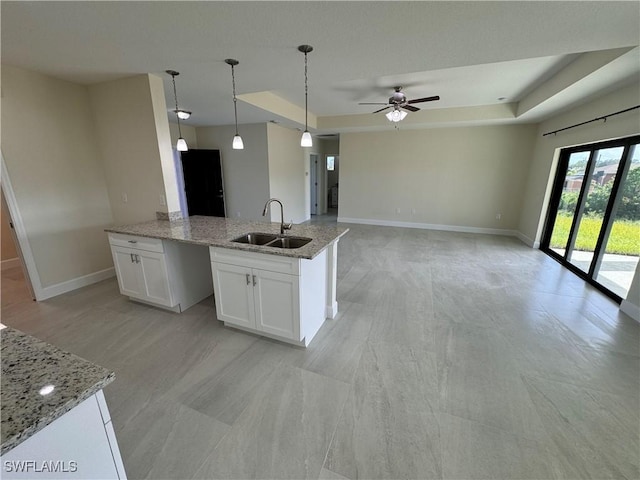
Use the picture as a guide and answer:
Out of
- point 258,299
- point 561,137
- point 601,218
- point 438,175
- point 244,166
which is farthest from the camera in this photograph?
point 438,175

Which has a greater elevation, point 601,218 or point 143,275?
point 601,218

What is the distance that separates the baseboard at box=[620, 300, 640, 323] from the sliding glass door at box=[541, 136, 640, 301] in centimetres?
27

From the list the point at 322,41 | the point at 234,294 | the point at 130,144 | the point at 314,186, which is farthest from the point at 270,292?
the point at 314,186

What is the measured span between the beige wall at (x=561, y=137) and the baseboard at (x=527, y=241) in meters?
0.03

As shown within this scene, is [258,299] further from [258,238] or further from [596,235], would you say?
[596,235]

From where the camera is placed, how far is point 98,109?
3.24 metres

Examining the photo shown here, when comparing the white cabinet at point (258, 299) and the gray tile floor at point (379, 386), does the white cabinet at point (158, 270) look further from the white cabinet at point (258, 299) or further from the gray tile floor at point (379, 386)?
the white cabinet at point (258, 299)

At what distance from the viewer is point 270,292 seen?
2162 mm

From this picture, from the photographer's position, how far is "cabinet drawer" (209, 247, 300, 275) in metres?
2.02

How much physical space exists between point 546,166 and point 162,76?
6490 millimetres

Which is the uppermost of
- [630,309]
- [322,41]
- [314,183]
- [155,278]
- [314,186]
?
[322,41]

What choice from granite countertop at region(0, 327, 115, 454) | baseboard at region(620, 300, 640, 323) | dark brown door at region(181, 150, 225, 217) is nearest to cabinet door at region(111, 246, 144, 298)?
granite countertop at region(0, 327, 115, 454)

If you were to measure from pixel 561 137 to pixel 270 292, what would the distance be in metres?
5.62

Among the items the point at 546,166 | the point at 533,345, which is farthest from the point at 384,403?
the point at 546,166
